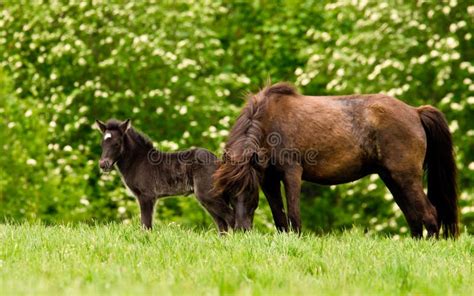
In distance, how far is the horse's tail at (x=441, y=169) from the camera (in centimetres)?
1004

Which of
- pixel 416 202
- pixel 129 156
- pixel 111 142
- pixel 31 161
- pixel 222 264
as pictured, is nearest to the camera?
→ pixel 222 264

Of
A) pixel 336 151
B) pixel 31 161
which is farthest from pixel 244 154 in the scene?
pixel 31 161

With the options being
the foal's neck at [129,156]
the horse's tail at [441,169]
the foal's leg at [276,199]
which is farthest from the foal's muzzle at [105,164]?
the horse's tail at [441,169]

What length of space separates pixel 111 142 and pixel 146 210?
36.6 inches

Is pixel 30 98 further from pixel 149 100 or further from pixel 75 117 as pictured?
pixel 149 100

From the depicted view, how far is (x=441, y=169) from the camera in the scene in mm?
10219

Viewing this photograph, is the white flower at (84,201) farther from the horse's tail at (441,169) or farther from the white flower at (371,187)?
the horse's tail at (441,169)

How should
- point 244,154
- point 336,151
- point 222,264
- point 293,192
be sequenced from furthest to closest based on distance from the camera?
point 336,151 → point 293,192 → point 244,154 → point 222,264

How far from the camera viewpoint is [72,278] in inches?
240

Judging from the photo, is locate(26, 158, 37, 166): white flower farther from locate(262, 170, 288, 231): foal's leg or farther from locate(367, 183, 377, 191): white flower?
locate(262, 170, 288, 231): foal's leg

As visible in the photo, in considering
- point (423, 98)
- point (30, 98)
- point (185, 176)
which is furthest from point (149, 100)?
point (185, 176)

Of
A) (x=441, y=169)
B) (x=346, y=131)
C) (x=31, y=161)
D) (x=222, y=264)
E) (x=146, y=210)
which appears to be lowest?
(x=31, y=161)

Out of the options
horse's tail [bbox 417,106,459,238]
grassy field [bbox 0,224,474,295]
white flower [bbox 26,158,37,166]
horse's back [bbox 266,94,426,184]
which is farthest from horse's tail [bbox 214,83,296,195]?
white flower [bbox 26,158,37,166]

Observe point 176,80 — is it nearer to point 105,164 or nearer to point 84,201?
point 84,201
